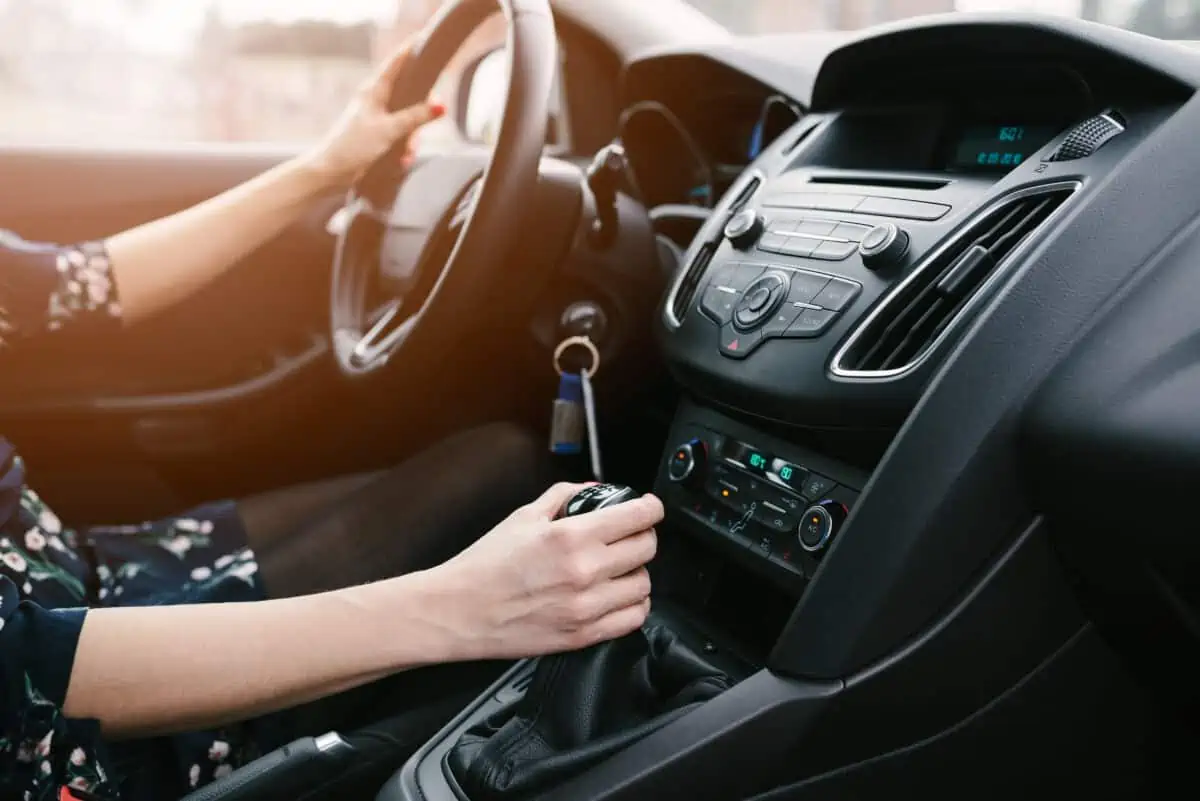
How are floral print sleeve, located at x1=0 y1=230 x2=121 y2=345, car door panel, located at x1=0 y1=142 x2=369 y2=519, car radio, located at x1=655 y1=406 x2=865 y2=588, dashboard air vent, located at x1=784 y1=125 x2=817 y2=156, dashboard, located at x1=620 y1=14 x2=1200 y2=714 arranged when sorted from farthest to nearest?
1. car door panel, located at x1=0 y1=142 x2=369 y2=519
2. floral print sleeve, located at x1=0 y1=230 x2=121 y2=345
3. dashboard air vent, located at x1=784 y1=125 x2=817 y2=156
4. car radio, located at x1=655 y1=406 x2=865 y2=588
5. dashboard, located at x1=620 y1=14 x2=1200 y2=714

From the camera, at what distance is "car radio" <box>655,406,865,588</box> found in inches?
32.2

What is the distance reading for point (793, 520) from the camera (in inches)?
33.3

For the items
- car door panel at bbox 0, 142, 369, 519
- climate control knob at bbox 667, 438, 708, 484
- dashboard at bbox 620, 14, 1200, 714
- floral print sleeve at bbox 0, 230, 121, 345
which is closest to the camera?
dashboard at bbox 620, 14, 1200, 714

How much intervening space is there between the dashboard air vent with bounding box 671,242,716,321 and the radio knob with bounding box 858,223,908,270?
22 centimetres

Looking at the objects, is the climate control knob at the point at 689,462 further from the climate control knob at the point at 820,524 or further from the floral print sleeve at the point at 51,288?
the floral print sleeve at the point at 51,288

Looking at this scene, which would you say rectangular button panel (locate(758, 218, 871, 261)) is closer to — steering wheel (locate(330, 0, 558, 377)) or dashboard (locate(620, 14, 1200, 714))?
dashboard (locate(620, 14, 1200, 714))

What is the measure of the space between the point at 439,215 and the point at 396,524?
0.36 m

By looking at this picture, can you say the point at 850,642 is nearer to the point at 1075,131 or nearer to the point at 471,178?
the point at 1075,131

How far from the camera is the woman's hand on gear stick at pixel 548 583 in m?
0.75

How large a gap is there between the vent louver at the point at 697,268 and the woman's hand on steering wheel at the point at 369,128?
0.38m

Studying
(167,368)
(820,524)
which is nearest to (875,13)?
(820,524)

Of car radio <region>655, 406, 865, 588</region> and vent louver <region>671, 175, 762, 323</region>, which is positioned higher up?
vent louver <region>671, 175, 762, 323</region>

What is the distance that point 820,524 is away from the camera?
813 mm

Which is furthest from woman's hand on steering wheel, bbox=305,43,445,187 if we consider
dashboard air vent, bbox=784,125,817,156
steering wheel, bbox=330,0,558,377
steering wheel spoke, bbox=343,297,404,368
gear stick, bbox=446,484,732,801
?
gear stick, bbox=446,484,732,801
